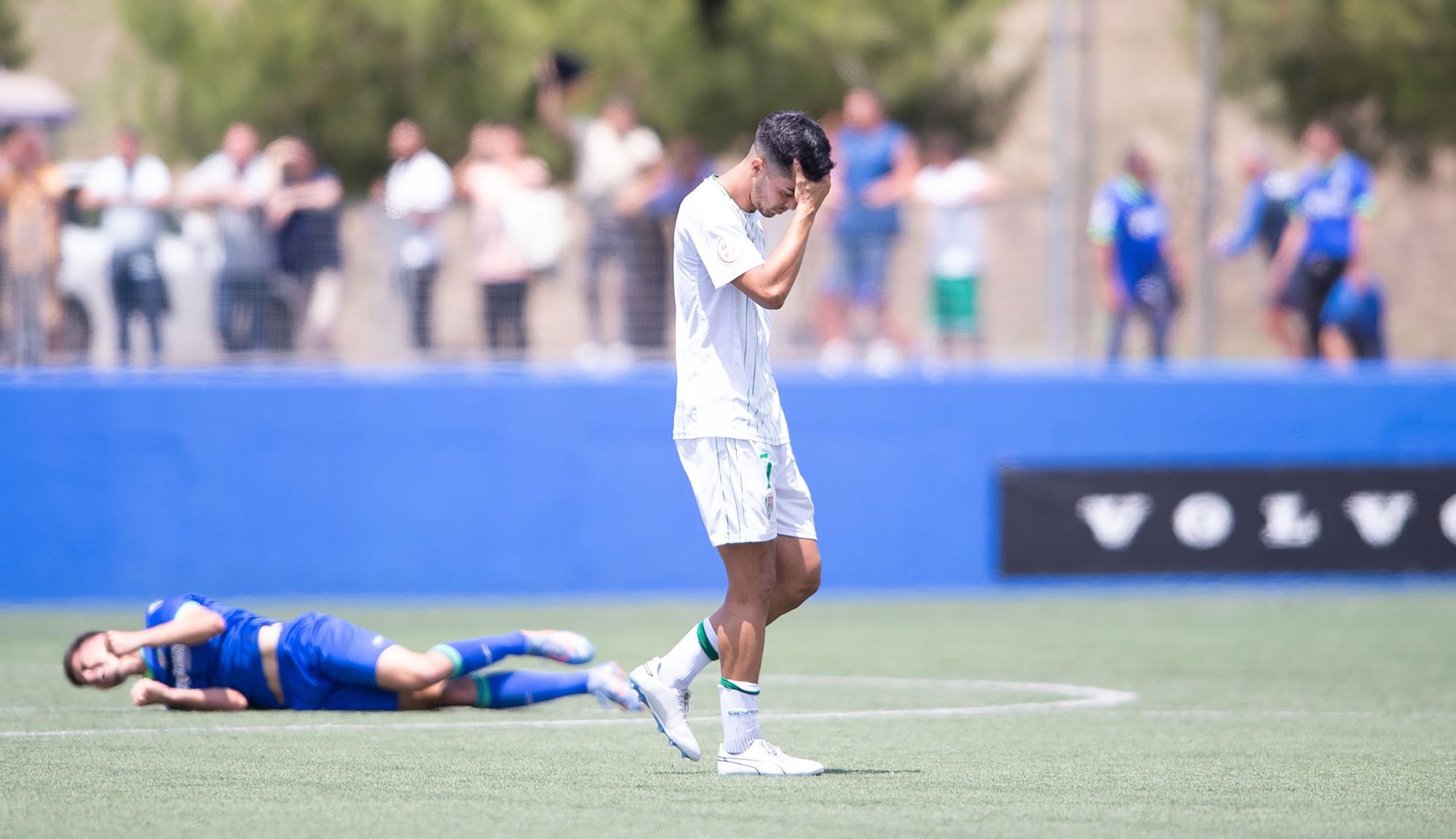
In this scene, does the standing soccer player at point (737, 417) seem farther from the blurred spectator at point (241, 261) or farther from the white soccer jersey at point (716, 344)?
the blurred spectator at point (241, 261)

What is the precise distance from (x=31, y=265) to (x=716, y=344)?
8.97 m

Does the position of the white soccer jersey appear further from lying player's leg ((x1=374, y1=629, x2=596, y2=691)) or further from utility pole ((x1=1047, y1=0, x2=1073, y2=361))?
utility pole ((x1=1047, y1=0, x2=1073, y2=361))

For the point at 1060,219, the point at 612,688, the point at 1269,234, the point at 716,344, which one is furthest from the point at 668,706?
the point at 1269,234

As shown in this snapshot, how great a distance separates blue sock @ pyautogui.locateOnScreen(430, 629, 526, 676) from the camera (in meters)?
8.62

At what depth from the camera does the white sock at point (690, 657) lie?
729 cm

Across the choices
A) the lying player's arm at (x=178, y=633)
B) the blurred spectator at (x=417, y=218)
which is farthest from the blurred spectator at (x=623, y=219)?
the lying player's arm at (x=178, y=633)

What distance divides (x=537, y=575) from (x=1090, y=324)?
490 cm

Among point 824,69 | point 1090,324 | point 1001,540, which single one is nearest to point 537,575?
point 1001,540

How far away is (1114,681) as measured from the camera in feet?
34.4

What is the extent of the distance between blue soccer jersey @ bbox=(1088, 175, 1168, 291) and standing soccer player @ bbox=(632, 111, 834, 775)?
31.0ft

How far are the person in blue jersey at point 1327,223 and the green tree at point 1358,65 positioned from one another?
28.4 feet

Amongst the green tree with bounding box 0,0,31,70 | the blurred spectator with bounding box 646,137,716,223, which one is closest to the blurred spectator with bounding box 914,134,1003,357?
the blurred spectator with bounding box 646,137,716,223

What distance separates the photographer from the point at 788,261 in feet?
22.5

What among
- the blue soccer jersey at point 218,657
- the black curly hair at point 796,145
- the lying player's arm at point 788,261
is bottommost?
the blue soccer jersey at point 218,657
